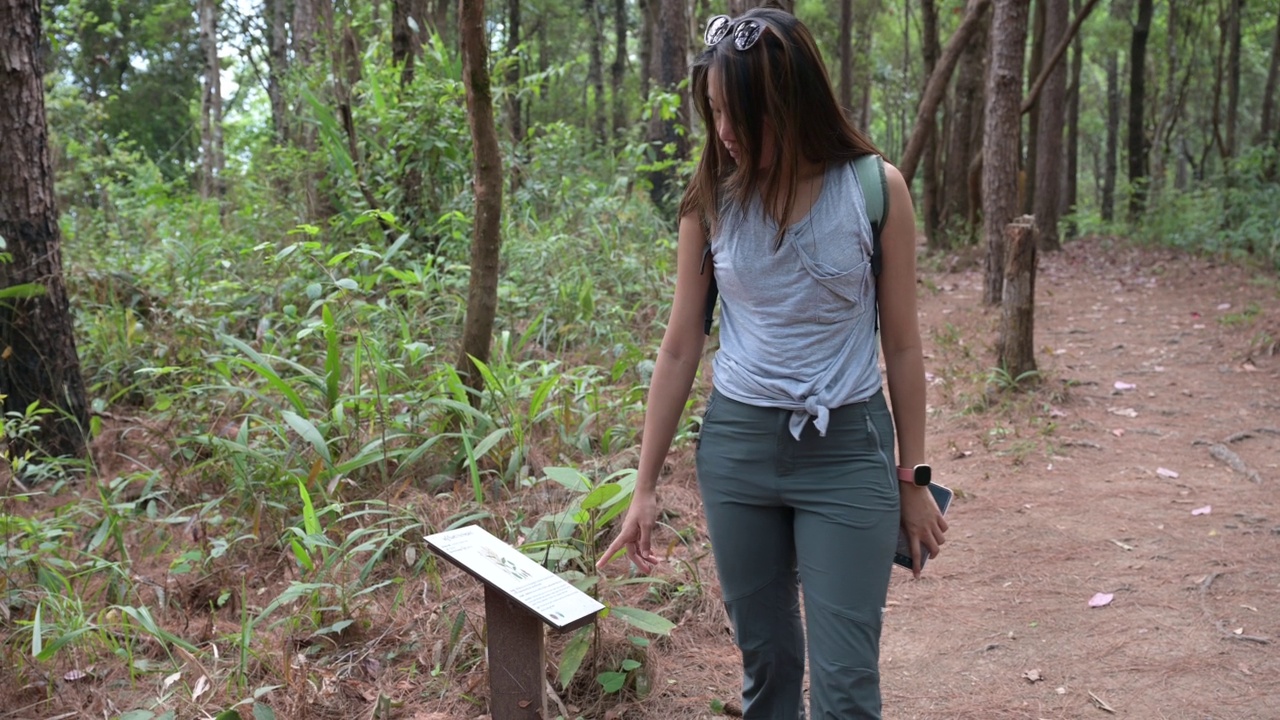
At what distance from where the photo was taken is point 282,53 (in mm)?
14797

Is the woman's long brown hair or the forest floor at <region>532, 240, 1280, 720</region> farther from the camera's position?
the forest floor at <region>532, 240, 1280, 720</region>

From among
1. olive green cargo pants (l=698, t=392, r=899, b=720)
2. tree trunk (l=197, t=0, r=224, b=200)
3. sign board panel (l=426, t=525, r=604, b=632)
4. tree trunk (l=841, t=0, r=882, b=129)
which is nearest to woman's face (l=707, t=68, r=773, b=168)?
olive green cargo pants (l=698, t=392, r=899, b=720)

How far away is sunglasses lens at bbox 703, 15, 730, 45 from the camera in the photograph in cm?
190

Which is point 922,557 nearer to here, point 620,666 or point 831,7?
point 620,666

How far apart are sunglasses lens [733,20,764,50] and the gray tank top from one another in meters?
0.29

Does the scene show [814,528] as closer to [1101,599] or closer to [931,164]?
[1101,599]

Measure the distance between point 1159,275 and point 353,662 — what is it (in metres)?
11.8

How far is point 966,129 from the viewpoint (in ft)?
42.5

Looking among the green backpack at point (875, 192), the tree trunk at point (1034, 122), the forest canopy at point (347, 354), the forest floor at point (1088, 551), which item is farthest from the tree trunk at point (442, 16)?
the green backpack at point (875, 192)

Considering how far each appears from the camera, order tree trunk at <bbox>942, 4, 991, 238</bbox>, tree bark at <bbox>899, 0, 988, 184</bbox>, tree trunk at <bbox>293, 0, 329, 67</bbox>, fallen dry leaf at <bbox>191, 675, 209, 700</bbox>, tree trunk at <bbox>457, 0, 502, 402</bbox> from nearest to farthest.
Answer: fallen dry leaf at <bbox>191, 675, 209, 700</bbox>
tree trunk at <bbox>457, 0, 502, 402</bbox>
tree bark at <bbox>899, 0, 988, 184</bbox>
tree trunk at <bbox>293, 0, 329, 67</bbox>
tree trunk at <bbox>942, 4, 991, 238</bbox>

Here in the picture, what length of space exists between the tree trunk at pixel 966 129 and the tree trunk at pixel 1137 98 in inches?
148

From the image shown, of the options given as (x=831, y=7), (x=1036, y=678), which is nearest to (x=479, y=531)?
(x=1036, y=678)

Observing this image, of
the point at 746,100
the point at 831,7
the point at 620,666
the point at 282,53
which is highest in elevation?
the point at 831,7

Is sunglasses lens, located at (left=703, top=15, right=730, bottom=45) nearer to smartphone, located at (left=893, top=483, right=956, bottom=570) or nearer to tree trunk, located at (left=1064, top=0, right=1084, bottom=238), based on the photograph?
smartphone, located at (left=893, top=483, right=956, bottom=570)
